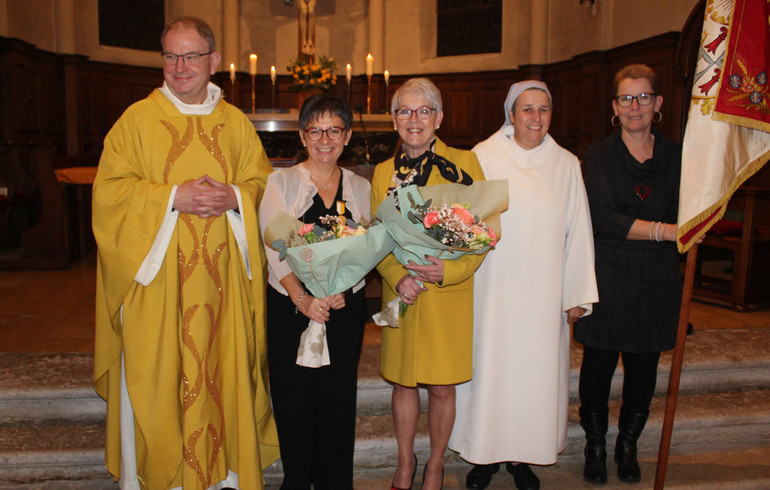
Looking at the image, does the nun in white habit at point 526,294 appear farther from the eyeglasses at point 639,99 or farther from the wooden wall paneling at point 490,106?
the wooden wall paneling at point 490,106

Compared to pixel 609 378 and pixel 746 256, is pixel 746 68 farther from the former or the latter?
pixel 746 256

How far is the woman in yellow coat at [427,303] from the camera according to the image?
7.59 ft

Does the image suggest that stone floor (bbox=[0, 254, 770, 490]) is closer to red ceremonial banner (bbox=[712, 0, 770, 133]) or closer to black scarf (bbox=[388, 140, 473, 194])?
black scarf (bbox=[388, 140, 473, 194])

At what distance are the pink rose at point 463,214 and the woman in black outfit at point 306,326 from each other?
1.15 ft

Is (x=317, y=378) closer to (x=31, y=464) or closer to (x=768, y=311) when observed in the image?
(x=31, y=464)

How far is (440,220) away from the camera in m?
2.09

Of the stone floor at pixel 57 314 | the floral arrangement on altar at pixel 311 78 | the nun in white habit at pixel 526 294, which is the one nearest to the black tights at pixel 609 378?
the nun in white habit at pixel 526 294

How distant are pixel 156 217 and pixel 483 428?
1.50 m

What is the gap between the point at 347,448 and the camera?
7.94 ft

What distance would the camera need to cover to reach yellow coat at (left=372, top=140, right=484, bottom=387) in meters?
2.36

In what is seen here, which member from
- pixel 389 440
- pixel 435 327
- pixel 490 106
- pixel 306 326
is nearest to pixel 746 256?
pixel 389 440

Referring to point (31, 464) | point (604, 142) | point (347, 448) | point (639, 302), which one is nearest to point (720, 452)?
point (639, 302)

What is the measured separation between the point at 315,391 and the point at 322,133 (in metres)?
0.94

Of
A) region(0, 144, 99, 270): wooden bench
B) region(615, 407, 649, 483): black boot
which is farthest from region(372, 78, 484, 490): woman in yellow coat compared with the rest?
region(0, 144, 99, 270): wooden bench
